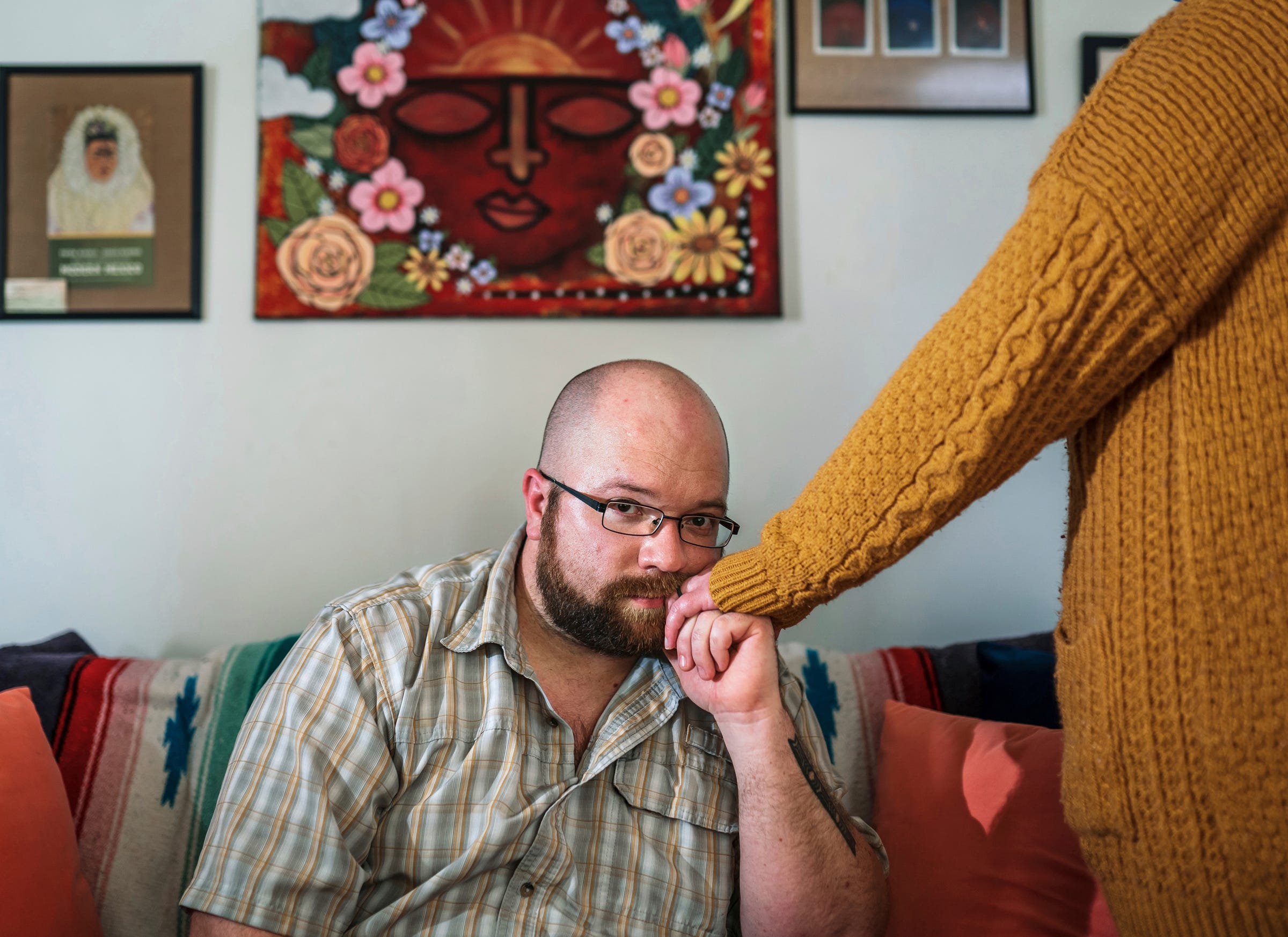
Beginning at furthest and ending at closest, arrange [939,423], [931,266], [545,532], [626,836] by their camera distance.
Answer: [931,266] < [545,532] < [626,836] < [939,423]

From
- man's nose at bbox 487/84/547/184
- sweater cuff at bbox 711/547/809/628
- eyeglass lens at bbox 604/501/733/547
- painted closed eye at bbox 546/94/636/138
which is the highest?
painted closed eye at bbox 546/94/636/138

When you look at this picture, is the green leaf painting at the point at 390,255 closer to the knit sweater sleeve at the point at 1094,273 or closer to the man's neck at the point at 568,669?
the man's neck at the point at 568,669

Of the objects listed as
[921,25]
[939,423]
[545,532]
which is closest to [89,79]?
[545,532]

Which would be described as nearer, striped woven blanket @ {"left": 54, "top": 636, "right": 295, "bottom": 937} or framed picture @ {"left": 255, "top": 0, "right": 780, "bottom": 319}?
striped woven blanket @ {"left": 54, "top": 636, "right": 295, "bottom": 937}

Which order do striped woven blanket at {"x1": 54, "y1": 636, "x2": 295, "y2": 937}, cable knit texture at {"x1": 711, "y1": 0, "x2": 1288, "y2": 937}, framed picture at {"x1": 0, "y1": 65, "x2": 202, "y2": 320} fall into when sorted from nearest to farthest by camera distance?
cable knit texture at {"x1": 711, "y1": 0, "x2": 1288, "y2": 937}, striped woven blanket at {"x1": 54, "y1": 636, "x2": 295, "y2": 937}, framed picture at {"x1": 0, "y1": 65, "x2": 202, "y2": 320}

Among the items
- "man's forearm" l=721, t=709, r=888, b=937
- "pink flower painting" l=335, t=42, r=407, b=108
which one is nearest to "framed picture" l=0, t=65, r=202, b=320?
"pink flower painting" l=335, t=42, r=407, b=108

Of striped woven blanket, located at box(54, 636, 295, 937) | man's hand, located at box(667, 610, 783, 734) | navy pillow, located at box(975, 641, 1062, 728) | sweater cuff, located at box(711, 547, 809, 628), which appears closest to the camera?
sweater cuff, located at box(711, 547, 809, 628)

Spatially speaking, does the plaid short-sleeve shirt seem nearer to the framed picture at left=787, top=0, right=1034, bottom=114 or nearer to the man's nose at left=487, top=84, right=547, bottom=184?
the man's nose at left=487, top=84, right=547, bottom=184

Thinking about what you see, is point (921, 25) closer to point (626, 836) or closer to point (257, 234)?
point (257, 234)

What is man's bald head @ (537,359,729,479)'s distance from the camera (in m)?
Result: 1.40

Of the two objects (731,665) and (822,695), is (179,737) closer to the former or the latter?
(731,665)

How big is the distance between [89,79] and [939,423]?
2.05m

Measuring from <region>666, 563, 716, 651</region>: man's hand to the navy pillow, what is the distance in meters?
0.73

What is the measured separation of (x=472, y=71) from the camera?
1945 millimetres
